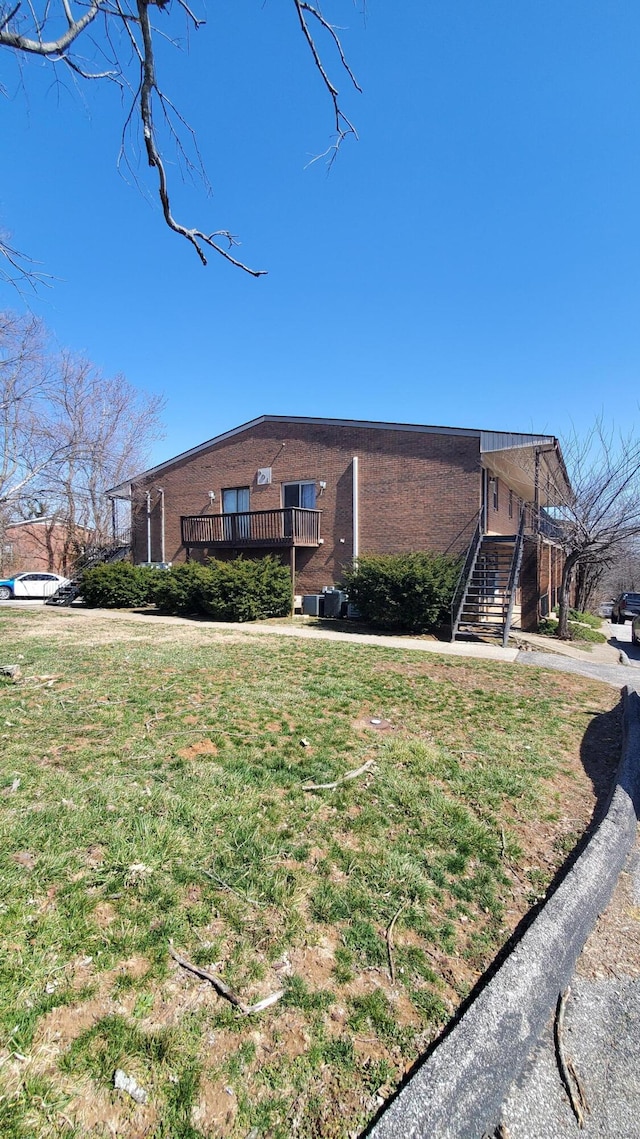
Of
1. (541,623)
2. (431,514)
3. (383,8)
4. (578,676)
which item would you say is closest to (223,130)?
(383,8)

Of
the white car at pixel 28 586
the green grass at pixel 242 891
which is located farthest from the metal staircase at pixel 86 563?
the green grass at pixel 242 891

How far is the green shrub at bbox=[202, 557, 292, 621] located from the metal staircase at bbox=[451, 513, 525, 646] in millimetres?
4819

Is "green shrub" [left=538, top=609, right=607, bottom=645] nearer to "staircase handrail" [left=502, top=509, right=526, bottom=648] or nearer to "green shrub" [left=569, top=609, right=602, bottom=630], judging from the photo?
"staircase handrail" [left=502, top=509, right=526, bottom=648]

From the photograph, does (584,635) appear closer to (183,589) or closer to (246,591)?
(246,591)

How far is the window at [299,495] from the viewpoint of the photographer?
55.1 ft

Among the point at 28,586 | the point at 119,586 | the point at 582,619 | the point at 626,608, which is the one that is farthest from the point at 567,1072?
the point at 626,608

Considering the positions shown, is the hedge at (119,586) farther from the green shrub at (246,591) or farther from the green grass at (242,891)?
the green grass at (242,891)

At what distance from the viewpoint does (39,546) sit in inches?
1241

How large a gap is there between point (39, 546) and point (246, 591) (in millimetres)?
24074

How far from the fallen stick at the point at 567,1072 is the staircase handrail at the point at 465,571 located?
30.4ft

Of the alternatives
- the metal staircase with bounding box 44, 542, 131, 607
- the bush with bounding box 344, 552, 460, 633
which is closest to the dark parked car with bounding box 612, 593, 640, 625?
the bush with bounding box 344, 552, 460, 633

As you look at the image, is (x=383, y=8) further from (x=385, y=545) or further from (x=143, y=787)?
(x=385, y=545)

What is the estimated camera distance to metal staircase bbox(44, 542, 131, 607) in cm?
1820

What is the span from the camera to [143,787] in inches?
128
